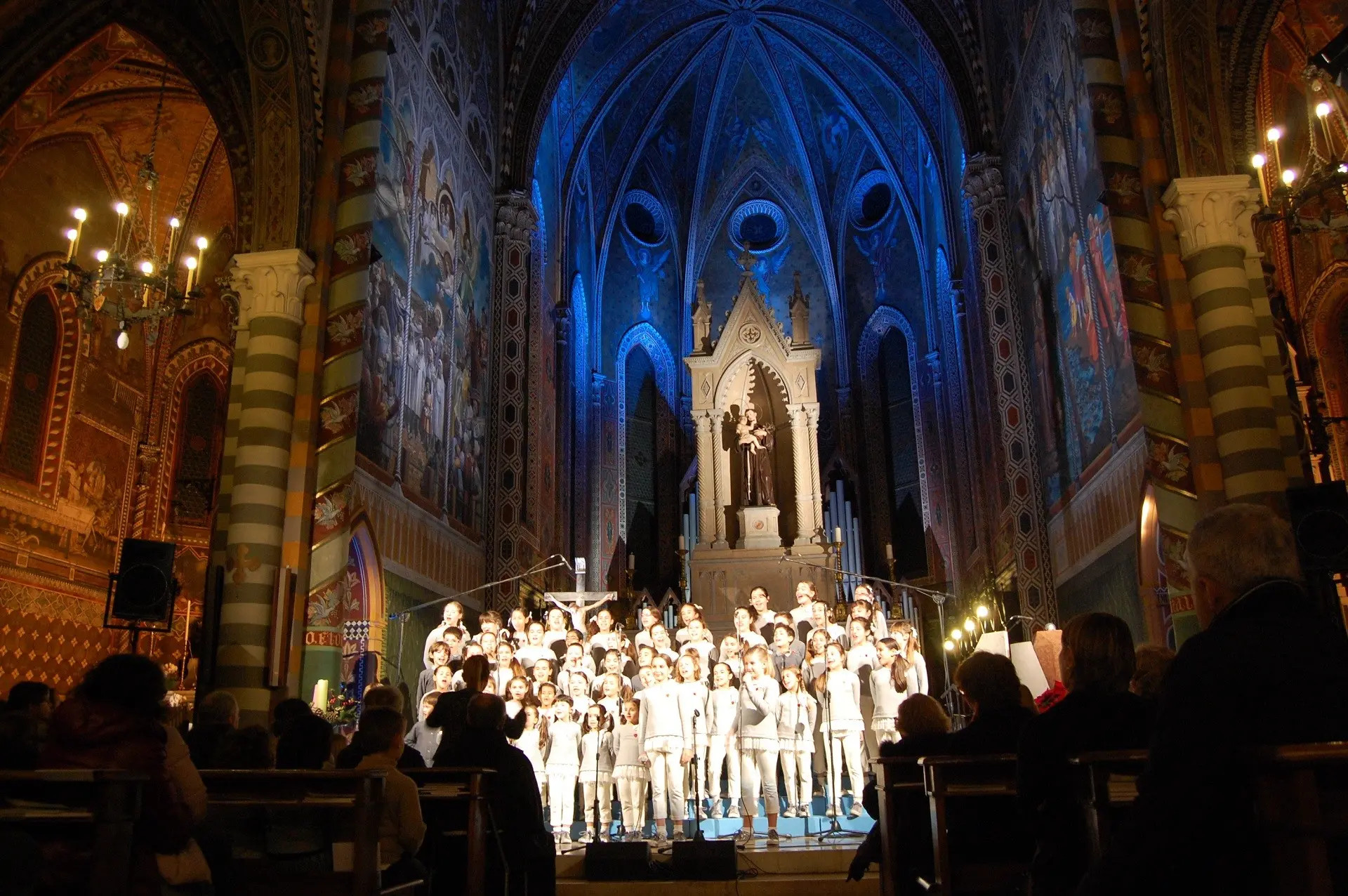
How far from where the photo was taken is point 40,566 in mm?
13609

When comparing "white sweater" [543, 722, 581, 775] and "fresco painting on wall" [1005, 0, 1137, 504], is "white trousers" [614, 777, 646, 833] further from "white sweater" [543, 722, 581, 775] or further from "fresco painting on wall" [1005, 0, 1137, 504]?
"fresco painting on wall" [1005, 0, 1137, 504]

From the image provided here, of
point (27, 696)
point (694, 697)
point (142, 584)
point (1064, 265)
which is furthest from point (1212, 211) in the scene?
point (142, 584)

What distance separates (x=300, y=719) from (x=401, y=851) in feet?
2.42

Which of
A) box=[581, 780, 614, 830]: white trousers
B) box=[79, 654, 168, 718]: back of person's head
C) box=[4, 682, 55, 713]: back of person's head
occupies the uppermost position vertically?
box=[4, 682, 55, 713]: back of person's head

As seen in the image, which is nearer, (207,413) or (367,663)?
(367,663)

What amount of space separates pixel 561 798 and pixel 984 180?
452 inches

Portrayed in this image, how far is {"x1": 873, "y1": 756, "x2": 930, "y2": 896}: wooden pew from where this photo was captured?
496cm

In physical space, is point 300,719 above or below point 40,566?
below

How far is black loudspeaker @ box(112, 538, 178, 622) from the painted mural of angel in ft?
58.6

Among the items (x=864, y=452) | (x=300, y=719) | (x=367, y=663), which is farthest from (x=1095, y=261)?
(x=864, y=452)

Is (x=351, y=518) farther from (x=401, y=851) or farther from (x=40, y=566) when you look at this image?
(x=401, y=851)

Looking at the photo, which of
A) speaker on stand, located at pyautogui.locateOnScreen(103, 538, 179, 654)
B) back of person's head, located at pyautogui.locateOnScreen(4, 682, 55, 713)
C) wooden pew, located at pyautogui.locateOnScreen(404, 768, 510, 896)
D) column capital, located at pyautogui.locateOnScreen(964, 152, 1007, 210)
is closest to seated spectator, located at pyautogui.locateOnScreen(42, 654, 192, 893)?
wooden pew, located at pyautogui.locateOnScreen(404, 768, 510, 896)

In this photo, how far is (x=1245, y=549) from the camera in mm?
2162

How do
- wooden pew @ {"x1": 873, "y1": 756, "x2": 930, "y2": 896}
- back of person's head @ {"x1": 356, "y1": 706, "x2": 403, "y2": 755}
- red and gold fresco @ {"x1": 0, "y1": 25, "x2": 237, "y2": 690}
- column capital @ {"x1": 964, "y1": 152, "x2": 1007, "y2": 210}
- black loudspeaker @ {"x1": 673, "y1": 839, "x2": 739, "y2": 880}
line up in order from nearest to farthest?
back of person's head @ {"x1": 356, "y1": 706, "x2": 403, "y2": 755}
wooden pew @ {"x1": 873, "y1": 756, "x2": 930, "y2": 896}
black loudspeaker @ {"x1": 673, "y1": 839, "x2": 739, "y2": 880}
red and gold fresco @ {"x1": 0, "y1": 25, "x2": 237, "y2": 690}
column capital @ {"x1": 964, "y1": 152, "x2": 1007, "y2": 210}
